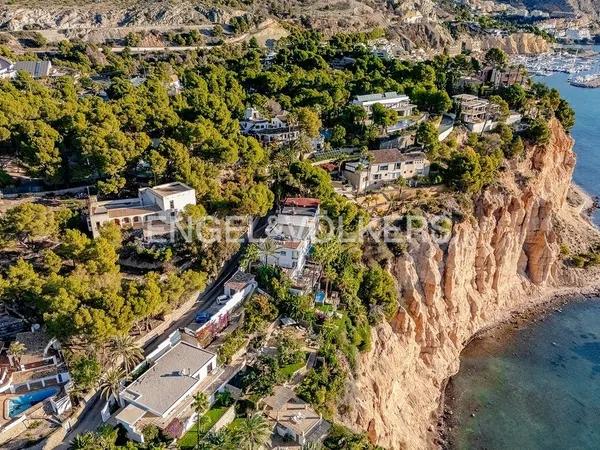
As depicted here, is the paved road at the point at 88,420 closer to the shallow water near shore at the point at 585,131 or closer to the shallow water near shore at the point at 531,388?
the shallow water near shore at the point at 531,388

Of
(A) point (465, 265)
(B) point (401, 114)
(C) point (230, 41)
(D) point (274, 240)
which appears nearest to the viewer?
(D) point (274, 240)

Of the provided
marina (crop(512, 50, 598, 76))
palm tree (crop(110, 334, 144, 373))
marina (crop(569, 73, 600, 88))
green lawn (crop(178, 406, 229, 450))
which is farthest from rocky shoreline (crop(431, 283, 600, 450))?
marina (crop(512, 50, 598, 76))

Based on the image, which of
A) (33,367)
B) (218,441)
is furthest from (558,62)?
(33,367)

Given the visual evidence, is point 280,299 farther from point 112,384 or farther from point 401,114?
point 401,114

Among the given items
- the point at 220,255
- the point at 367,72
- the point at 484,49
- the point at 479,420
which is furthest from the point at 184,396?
the point at 484,49

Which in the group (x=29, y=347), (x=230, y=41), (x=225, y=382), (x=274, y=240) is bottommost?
(x=225, y=382)

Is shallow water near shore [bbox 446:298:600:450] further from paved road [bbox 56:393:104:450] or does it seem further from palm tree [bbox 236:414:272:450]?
paved road [bbox 56:393:104:450]

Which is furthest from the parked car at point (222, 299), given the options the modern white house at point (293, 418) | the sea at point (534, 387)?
the sea at point (534, 387)
